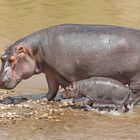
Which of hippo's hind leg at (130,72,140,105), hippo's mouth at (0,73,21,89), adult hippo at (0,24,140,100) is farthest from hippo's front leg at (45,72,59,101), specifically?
hippo's hind leg at (130,72,140,105)

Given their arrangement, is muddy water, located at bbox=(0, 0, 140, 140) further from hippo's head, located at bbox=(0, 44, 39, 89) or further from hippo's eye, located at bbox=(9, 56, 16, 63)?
hippo's eye, located at bbox=(9, 56, 16, 63)

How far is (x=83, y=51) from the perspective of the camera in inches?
342

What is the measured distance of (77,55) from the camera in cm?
866

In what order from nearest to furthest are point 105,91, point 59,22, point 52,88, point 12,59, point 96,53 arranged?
point 105,91 < point 96,53 < point 12,59 < point 52,88 < point 59,22

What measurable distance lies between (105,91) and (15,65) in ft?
4.75

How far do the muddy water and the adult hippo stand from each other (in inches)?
21.4

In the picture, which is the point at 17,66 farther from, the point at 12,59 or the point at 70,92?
the point at 70,92

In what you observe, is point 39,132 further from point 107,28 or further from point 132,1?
point 132,1

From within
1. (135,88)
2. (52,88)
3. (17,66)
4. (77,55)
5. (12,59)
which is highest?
(77,55)

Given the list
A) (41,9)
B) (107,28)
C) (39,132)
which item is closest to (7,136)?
(39,132)

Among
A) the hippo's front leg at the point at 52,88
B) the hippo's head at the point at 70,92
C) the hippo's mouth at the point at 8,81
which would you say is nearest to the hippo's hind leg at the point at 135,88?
the hippo's head at the point at 70,92

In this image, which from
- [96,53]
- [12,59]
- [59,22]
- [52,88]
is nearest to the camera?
[96,53]

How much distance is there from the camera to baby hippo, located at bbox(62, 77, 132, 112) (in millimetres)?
8391

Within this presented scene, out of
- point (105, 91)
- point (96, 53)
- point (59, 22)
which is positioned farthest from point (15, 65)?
point (59, 22)
